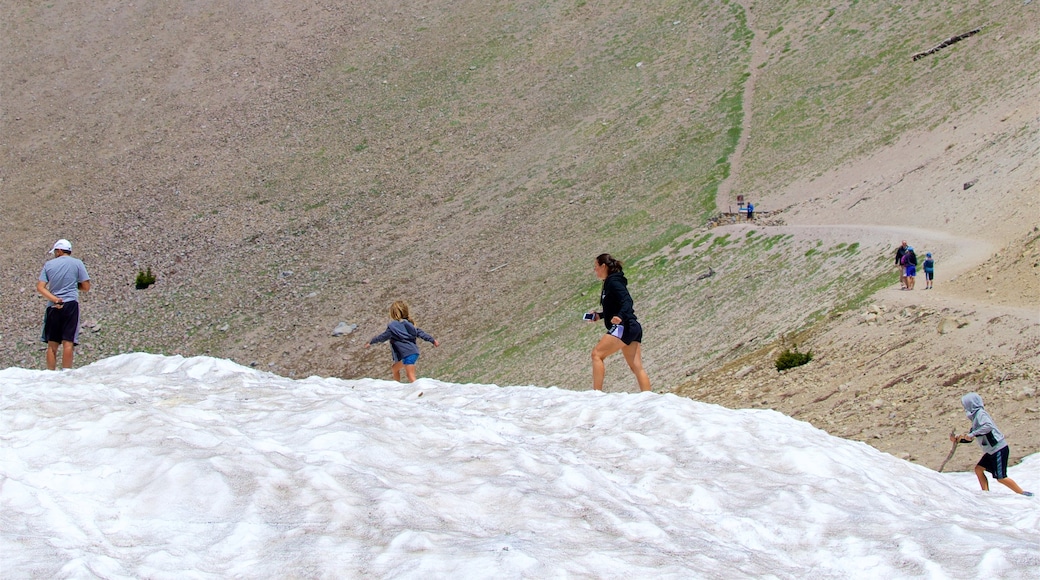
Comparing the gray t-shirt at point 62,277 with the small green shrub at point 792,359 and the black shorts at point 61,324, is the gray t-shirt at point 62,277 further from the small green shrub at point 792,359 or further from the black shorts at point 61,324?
the small green shrub at point 792,359

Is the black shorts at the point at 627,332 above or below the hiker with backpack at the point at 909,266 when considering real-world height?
above

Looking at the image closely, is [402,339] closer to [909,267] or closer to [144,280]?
[909,267]

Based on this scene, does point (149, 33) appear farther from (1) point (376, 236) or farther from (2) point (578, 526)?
(2) point (578, 526)

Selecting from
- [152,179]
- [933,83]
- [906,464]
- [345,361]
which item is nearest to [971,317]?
[906,464]

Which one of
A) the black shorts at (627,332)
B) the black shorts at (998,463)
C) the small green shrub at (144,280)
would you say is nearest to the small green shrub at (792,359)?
the black shorts at (627,332)

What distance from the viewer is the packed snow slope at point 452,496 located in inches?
241

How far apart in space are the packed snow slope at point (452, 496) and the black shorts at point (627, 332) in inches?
108

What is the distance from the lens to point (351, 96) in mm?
59438

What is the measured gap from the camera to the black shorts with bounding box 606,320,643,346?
13461 millimetres

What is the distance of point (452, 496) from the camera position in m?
7.31

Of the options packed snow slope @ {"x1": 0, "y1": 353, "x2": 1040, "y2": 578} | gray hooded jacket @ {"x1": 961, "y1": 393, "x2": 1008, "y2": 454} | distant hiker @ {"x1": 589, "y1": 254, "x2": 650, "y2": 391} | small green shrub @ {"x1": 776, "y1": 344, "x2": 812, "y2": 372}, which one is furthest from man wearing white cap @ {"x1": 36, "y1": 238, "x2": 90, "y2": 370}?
small green shrub @ {"x1": 776, "y1": 344, "x2": 812, "y2": 372}

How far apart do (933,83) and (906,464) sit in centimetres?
3748

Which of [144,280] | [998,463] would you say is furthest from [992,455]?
[144,280]

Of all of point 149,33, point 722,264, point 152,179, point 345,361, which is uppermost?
point 149,33
